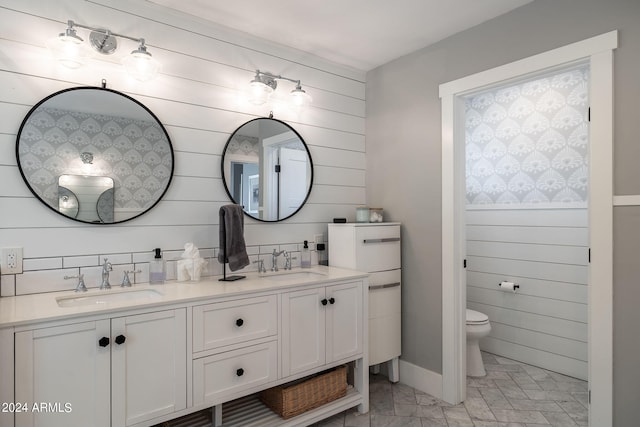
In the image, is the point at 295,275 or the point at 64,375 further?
the point at 295,275

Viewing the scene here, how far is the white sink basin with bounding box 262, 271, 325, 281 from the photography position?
253 cm

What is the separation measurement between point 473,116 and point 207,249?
284cm

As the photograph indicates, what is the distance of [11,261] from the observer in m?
1.85

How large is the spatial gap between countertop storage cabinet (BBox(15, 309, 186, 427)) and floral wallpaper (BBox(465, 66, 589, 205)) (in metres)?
2.54

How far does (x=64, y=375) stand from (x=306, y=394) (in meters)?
1.28

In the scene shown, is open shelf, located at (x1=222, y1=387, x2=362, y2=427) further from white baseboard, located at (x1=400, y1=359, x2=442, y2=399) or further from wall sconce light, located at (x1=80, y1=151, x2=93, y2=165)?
wall sconce light, located at (x1=80, y1=151, x2=93, y2=165)

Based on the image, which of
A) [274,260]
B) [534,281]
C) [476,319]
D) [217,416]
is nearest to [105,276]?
[217,416]

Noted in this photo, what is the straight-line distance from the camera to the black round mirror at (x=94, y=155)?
1933mm

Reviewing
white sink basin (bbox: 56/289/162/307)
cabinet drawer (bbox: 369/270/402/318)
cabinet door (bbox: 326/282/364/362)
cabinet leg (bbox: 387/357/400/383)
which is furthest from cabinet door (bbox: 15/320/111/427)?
cabinet leg (bbox: 387/357/400/383)

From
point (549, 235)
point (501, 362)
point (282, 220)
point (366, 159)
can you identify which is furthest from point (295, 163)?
point (501, 362)

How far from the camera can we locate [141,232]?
87.4 inches

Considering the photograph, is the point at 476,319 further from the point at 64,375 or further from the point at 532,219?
the point at 64,375

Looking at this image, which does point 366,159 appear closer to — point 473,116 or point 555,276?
point 473,116

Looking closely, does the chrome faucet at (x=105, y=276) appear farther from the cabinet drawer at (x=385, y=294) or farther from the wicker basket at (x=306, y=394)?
the cabinet drawer at (x=385, y=294)
